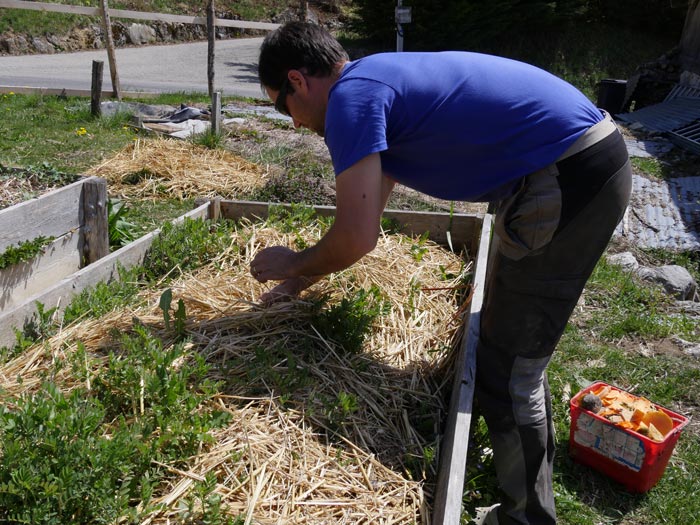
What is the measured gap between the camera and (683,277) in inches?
226

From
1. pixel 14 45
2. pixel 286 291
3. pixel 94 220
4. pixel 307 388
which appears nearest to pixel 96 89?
pixel 94 220

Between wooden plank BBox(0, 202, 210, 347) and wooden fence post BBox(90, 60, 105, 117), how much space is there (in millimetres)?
5669

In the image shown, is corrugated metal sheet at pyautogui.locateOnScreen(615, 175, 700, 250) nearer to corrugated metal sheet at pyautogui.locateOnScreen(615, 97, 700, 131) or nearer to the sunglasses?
corrugated metal sheet at pyautogui.locateOnScreen(615, 97, 700, 131)

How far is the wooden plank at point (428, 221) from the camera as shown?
14.9 ft

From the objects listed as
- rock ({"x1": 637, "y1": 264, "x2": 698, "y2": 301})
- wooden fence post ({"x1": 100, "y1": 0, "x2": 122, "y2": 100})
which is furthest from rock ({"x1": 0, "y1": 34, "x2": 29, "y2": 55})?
rock ({"x1": 637, "y1": 264, "x2": 698, "y2": 301})

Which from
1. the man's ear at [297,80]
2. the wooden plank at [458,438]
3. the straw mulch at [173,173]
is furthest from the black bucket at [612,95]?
the man's ear at [297,80]

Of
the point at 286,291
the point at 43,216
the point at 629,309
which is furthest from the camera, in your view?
the point at 629,309

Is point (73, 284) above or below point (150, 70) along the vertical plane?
below

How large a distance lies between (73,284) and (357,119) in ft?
6.44

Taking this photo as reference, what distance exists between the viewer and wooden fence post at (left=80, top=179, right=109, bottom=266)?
389 centimetres

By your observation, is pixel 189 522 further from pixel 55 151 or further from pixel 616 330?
pixel 55 151

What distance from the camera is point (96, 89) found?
8844mm

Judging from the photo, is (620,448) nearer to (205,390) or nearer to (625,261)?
(205,390)

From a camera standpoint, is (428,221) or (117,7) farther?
(117,7)
